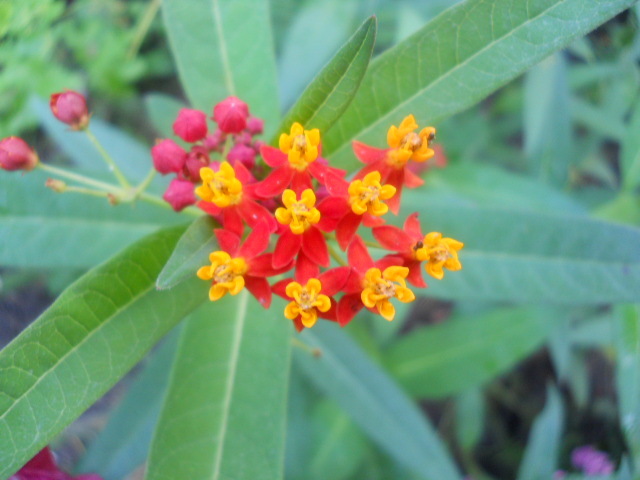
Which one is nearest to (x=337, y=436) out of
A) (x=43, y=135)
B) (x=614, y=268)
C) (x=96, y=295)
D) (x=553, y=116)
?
(x=614, y=268)

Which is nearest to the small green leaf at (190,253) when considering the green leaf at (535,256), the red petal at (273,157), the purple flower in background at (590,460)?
the red petal at (273,157)

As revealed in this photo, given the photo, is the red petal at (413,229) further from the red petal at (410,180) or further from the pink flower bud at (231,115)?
the pink flower bud at (231,115)

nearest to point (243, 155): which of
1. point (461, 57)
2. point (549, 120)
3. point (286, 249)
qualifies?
point (286, 249)

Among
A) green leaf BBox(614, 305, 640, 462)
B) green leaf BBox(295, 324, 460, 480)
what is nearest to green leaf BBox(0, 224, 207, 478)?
green leaf BBox(295, 324, 460, 480)

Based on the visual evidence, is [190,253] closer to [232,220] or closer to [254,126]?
[232,220]

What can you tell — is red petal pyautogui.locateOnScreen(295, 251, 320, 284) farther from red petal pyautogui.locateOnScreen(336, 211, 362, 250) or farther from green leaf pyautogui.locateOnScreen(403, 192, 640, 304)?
green leaf pyautogui.locateOnScreen(403, 192, 640, 304)

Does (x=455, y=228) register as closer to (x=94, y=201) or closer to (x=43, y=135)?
(x=94, y=201)
